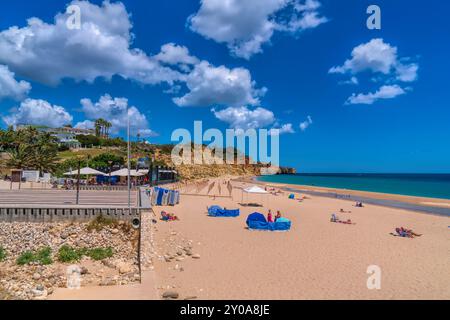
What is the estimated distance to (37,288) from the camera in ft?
30.3

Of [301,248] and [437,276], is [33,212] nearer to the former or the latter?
[301,248]

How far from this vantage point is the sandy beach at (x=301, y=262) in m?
8.81

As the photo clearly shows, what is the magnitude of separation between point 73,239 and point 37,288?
5590 mm

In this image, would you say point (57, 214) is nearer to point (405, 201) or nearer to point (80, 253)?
point (80, 253)

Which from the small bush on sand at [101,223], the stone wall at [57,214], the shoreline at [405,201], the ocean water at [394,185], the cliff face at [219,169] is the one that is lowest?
the shoreline at [405,201]

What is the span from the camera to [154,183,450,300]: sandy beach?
881 cm

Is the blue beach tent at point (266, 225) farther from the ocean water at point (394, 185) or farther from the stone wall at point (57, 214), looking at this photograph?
the ocean water at point (394, 185)

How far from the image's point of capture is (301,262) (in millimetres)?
11320

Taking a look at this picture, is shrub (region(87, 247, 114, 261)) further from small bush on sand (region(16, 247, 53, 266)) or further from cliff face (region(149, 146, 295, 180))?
cliff face (region(149, 146, 295, 180))

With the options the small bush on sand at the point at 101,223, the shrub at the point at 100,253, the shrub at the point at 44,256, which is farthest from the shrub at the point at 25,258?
the small bush on sand at the point at 101,223

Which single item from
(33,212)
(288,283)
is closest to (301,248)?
(288,283)

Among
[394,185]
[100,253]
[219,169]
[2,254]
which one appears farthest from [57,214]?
[219,169]

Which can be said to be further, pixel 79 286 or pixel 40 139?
pixel 40 139

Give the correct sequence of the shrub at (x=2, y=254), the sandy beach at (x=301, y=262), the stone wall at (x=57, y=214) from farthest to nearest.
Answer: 1. the stone wall at (x=57, y=214)
2. the shrub at (x=2, y=254)
3. the sandy beach at (x=301, y=262)
